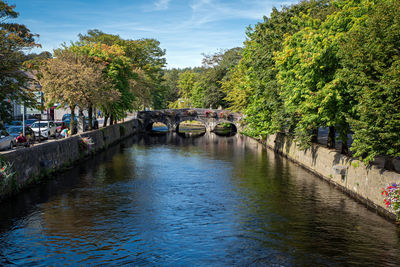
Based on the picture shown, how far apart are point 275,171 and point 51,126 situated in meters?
25.0

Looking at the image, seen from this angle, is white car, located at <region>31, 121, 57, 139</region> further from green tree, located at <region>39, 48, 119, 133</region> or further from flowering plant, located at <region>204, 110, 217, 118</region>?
flowering plant, located at <region>204, 110, 217, 118</region>

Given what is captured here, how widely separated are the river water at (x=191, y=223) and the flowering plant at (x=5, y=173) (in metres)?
1.22

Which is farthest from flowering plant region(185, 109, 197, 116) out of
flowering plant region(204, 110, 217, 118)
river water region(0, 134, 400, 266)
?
river water region(0, 134, 400, 266)

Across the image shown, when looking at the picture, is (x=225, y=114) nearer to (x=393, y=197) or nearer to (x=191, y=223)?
(x=191, y=223)

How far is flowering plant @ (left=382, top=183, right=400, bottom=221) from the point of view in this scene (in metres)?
17.7

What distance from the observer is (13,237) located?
1673 cm

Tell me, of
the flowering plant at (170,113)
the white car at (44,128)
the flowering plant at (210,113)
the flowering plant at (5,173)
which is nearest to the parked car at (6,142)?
the white car at (44,128)

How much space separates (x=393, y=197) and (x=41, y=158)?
69.5 feet

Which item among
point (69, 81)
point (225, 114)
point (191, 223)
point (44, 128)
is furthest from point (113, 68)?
point (191, 223)

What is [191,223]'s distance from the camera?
19.1 meters

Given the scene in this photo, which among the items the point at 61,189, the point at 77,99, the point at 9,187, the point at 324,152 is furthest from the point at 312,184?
the point at 77,99

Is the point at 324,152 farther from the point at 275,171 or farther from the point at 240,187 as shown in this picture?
the point at 240,187

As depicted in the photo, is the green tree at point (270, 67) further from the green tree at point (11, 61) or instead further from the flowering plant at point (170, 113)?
the flowering plant at point (170, 113)

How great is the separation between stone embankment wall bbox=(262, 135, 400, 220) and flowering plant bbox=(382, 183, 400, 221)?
414 millimetres
